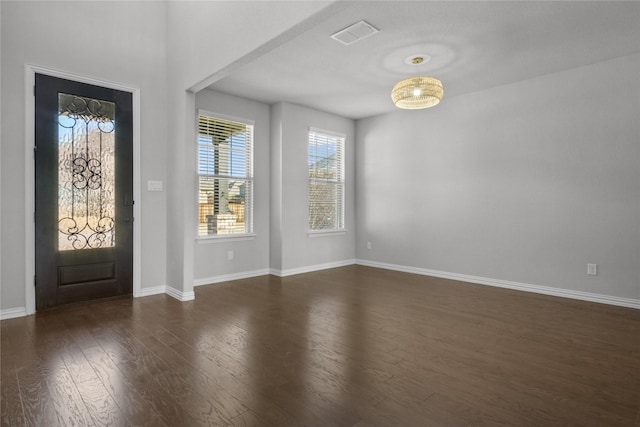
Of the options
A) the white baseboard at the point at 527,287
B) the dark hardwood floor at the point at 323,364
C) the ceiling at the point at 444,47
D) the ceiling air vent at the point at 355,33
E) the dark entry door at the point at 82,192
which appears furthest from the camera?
the white baseboard at the point at 527,287

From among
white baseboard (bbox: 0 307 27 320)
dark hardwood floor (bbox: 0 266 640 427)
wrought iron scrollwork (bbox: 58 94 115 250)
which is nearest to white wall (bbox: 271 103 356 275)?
dark hardwood floor (bbox: 0 266 640 427)

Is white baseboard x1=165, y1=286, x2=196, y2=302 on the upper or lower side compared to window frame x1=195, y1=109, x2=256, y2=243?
lower

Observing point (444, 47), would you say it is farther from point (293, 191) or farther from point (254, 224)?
point (254, 224)

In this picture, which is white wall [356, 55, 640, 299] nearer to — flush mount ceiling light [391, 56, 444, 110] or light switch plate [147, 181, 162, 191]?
flush mount ceiling light [391, 56, 444, 110]

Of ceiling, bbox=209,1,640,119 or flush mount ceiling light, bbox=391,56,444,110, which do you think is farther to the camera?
flush mount ceiling light, bbox=391,56,444,110

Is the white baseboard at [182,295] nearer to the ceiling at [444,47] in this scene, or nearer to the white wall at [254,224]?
the white wall at [254,224]

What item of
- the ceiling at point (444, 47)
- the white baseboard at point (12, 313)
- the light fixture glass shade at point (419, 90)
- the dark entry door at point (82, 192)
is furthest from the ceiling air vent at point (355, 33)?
the white baseboard at point (12, 313)

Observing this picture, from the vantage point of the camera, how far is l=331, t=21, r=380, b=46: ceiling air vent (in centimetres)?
315

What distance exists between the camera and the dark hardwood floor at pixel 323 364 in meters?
1.81

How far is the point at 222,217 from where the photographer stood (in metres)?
5.07

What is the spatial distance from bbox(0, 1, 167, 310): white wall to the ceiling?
38.1 inches

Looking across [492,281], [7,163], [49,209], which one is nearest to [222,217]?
[49,209]

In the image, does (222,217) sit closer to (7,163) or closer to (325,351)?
(7,163)

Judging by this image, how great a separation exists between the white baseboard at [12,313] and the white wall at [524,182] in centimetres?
500
